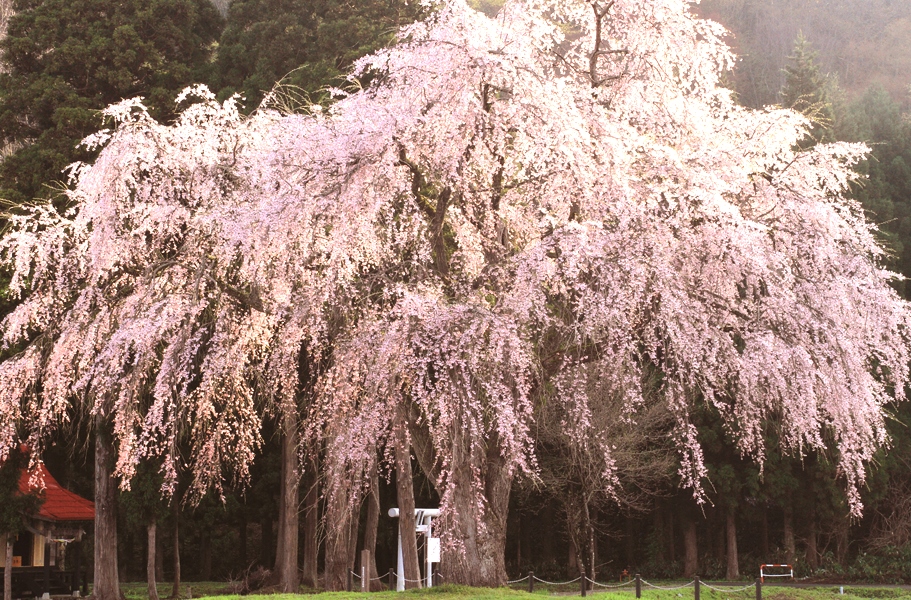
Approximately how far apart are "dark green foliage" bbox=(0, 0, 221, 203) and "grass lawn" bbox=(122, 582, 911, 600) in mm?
10263

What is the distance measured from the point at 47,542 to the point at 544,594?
1288cm

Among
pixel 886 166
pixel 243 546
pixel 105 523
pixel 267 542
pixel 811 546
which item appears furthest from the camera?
pixel 886 166

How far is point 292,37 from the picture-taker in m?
24.5

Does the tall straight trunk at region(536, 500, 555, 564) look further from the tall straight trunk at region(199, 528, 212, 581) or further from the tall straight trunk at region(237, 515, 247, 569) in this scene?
the tall straight trunk at region(199, 528, 212, 581)

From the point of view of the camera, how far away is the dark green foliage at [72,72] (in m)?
21.6

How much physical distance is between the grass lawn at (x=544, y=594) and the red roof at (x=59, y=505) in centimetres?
268

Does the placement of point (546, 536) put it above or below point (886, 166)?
below

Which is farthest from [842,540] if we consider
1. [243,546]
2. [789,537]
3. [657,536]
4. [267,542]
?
[243,546]

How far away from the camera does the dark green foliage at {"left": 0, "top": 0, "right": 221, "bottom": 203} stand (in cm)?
2159

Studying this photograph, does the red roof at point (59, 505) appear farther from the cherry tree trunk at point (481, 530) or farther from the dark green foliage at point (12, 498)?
the cherry tree trunk at point (481, 530)

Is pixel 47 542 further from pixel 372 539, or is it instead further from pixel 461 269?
pixel 461 269

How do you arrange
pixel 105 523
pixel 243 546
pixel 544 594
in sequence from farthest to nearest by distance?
pixel 243 546
pixel 105 523
pixel 544 594

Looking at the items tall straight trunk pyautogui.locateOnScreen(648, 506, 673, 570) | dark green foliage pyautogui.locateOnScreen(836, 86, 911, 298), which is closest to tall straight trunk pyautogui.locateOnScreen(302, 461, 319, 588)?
tall straight trunk pyautogui.locateOnScreen(648, 506, 673, 570)

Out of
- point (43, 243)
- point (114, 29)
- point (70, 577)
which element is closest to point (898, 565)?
point (70, 577)
